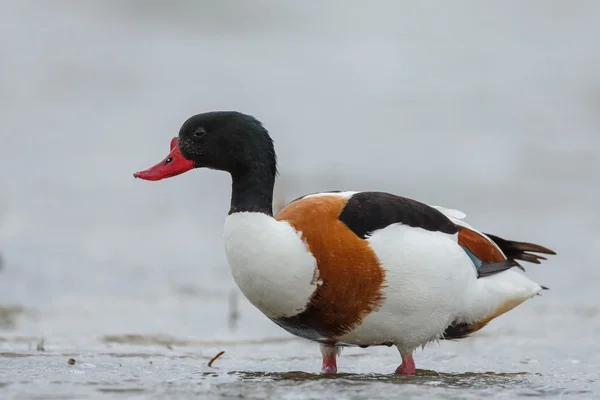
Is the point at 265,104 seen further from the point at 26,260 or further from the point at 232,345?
Result: the point at 232,345

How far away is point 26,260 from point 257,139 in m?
6.68

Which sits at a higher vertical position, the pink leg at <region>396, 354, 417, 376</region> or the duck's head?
the duck's head

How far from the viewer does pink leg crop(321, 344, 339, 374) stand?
20.6 ft

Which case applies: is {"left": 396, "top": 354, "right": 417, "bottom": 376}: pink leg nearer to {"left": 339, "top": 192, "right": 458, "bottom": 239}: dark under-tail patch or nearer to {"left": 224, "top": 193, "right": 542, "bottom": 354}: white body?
{"left": 224, "top": 193, "right": 542, "bottom": 354}: white body

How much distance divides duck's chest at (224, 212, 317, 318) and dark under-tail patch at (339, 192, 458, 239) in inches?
13.9

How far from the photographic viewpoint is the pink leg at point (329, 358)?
20.6 feet

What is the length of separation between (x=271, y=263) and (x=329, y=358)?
1066 mm

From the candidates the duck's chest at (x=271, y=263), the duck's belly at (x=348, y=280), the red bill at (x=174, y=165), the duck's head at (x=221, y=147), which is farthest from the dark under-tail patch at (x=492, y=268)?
the red bill at (x=174, y=165)

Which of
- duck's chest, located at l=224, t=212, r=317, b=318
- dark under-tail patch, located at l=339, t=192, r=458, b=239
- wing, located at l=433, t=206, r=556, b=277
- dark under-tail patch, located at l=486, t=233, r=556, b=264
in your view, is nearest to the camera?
duck's chest, located at l=224, t=212, r=317, b=318

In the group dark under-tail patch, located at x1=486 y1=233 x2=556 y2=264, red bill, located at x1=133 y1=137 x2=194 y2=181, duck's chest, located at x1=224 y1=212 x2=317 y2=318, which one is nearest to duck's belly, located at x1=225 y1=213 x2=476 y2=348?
duck's chest, located at x1=224 y1=212 x2=317 y2=318

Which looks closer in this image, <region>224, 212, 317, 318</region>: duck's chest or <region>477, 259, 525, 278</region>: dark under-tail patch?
<region>224, 212, 317, 318</region>: duck's chest

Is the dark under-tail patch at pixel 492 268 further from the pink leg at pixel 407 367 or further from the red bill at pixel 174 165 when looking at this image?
the red bill at pixel 174 165

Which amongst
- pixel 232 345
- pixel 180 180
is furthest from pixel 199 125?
pixel 180 180

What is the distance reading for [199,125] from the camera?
602 centimetres
